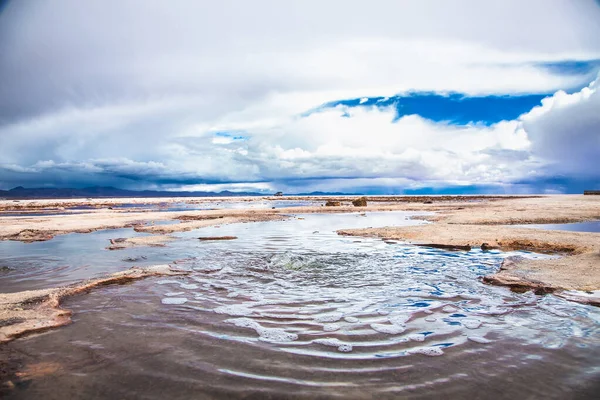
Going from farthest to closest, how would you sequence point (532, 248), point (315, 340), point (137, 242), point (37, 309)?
point (137, 242) → point (532, 248) → point (37, 309) → point (315, 340)

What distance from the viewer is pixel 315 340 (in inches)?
229

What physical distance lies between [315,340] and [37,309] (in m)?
5.74

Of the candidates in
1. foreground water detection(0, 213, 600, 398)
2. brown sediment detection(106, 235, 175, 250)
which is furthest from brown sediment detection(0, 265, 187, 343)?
brown sediment detection(106, 235, 175, 250)

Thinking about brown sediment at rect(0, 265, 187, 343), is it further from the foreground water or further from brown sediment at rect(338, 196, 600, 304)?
brown sediment at rect(338, 196, 600, 304)

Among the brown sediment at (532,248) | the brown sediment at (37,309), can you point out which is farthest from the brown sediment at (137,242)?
the brown sediment at (532,248)

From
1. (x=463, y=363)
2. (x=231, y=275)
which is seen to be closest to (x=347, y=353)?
(x=463, y=363)

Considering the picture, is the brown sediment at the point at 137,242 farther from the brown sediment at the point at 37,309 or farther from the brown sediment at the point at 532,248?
the brown sediment at the point at 532,248

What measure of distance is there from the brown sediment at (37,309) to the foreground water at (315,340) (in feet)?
1.29

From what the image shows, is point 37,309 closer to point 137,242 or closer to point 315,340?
point 315,340

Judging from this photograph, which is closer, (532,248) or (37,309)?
(37,309)

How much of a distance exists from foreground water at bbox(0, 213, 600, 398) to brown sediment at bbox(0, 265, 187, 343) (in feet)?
1.29

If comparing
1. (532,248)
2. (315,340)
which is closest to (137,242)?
(315,340)

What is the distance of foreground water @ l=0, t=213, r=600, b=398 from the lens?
4.38 meters

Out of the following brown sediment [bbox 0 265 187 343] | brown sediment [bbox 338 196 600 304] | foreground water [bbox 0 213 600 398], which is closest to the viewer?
foreground water [bbox 0 213 600 398]
